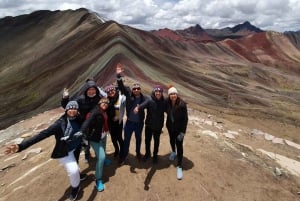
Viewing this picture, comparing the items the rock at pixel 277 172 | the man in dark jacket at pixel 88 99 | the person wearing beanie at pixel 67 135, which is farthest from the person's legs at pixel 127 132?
the rock at pixel 277 172

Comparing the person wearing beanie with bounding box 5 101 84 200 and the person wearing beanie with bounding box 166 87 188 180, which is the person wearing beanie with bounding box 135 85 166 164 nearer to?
the person wearing beanie with bounding box 166 87 188 180

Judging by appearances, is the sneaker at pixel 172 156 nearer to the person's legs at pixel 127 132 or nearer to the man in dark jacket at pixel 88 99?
the person's legs at pixel 127 132

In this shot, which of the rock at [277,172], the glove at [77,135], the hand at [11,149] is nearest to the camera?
the hand at [11,149]

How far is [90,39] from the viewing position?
42.0 metres

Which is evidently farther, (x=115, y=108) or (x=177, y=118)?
(x=177, y=118)

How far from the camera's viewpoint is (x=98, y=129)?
24.5 feet

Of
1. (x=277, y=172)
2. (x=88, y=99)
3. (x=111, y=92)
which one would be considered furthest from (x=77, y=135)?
(x=277, y=172)

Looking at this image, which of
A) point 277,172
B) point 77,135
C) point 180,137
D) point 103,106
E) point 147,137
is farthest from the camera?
point 277,172

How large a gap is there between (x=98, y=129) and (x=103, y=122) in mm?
196

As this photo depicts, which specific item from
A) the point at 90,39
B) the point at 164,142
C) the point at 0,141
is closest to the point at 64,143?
the point at 164,142

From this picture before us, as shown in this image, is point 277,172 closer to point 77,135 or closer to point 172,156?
point 172,156

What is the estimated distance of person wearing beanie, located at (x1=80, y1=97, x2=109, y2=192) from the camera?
724cm

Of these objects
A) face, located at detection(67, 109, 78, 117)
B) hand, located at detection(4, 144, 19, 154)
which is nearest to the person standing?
face, located at detection(67, 109, 78, 117)

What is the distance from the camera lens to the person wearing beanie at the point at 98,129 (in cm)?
724
